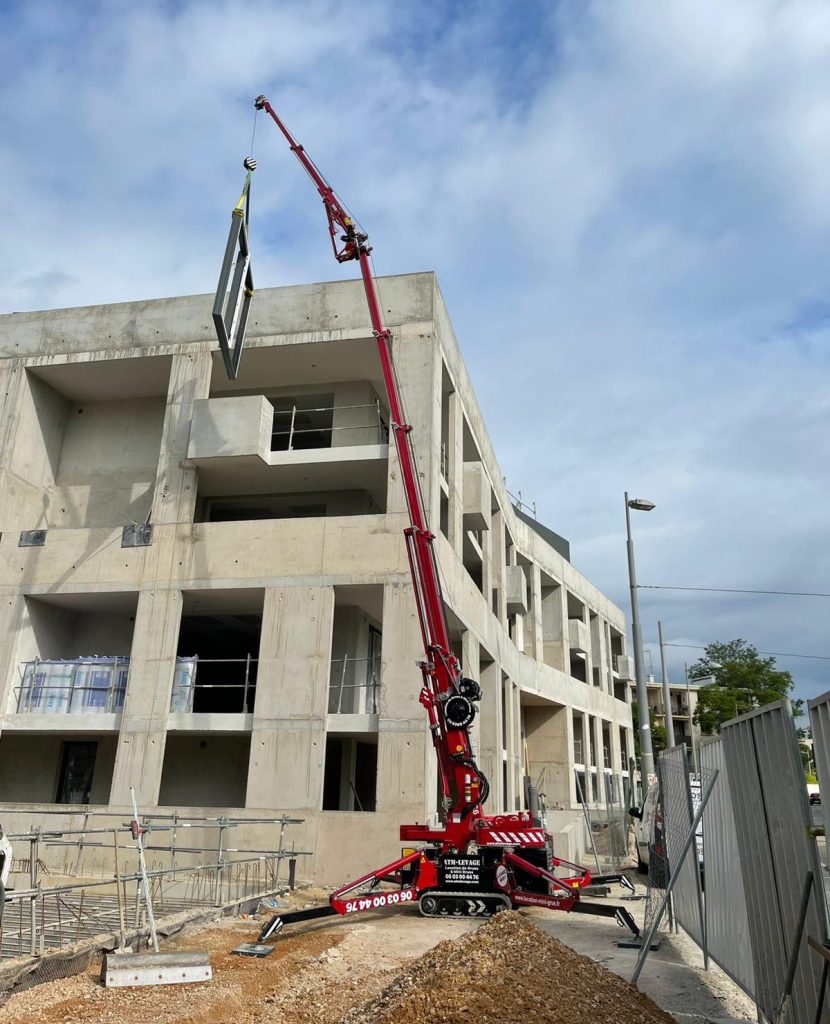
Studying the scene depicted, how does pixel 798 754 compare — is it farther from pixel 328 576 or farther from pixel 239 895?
pixel 328 576

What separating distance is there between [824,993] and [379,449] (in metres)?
17.5

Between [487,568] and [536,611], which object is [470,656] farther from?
[536,611]

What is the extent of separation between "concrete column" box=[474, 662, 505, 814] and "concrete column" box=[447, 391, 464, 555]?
656 centimetres

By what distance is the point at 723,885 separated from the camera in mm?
7863

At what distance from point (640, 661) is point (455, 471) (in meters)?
7.89

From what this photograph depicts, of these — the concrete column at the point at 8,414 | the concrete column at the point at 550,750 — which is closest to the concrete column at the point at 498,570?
the concrete column at the point at 550,750

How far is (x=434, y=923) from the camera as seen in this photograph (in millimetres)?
12070

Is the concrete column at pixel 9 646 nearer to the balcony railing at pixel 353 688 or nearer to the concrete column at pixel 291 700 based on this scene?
the concrete column at pixel 291 700

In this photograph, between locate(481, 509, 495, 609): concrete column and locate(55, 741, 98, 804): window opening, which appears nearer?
locate(55, 741, 98, 804): window opening

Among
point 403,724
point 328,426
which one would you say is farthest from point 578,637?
point 403,724

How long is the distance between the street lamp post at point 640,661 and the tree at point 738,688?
163 feet

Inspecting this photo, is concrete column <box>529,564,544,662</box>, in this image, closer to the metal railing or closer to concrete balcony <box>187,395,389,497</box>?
the metal railing

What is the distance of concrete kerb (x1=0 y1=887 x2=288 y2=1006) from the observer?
25.5 feet

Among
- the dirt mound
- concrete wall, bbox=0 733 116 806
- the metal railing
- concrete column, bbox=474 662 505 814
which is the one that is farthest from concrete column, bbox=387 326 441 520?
the dirt mound
